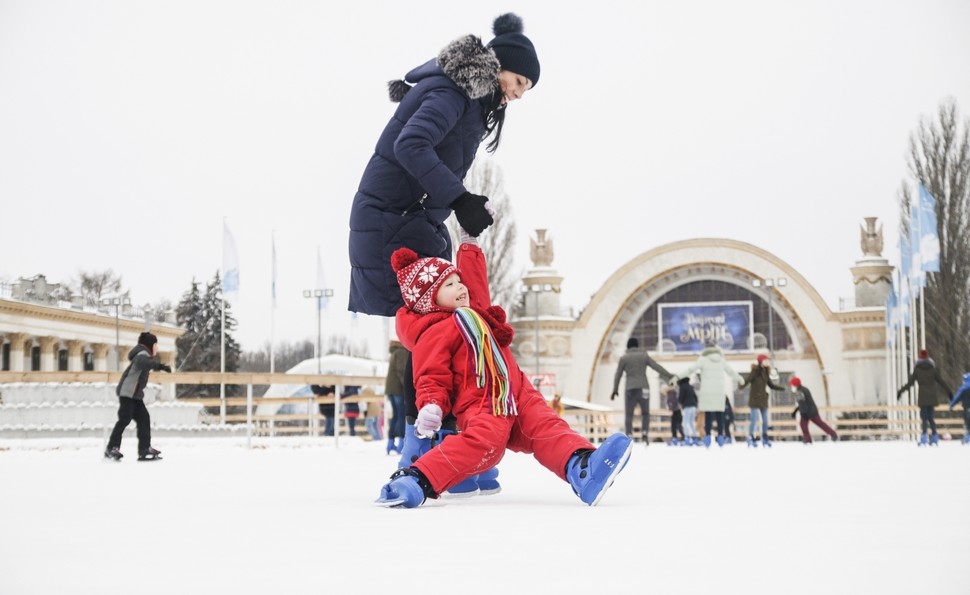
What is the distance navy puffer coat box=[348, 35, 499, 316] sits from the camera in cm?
391

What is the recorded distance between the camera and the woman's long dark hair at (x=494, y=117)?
4.25 meters

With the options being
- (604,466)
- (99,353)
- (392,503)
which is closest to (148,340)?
(392,503)

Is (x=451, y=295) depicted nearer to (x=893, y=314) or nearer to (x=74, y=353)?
(x=893, y=314)

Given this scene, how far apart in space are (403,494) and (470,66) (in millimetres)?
1570

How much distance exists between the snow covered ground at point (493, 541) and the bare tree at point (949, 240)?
100 feet

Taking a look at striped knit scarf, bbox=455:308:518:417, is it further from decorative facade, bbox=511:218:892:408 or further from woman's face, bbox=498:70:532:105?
decorative facade, bbox=511:218:892:408

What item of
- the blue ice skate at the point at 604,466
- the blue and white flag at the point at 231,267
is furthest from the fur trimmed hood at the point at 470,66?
the blue and white flag at the point at 231,267

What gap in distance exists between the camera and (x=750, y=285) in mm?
49156

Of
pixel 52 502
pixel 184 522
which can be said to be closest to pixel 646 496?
pixel 184 522

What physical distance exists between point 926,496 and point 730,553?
187 centimetres

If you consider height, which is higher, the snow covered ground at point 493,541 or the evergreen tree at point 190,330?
the evergreen tree at point 190,330

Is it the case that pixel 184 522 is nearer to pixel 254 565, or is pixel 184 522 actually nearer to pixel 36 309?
pixel 254 565

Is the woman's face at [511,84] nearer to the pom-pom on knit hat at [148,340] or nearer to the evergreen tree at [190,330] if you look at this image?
the pom-pom on knit hat at [148,340]

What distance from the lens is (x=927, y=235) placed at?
23.1 metres
